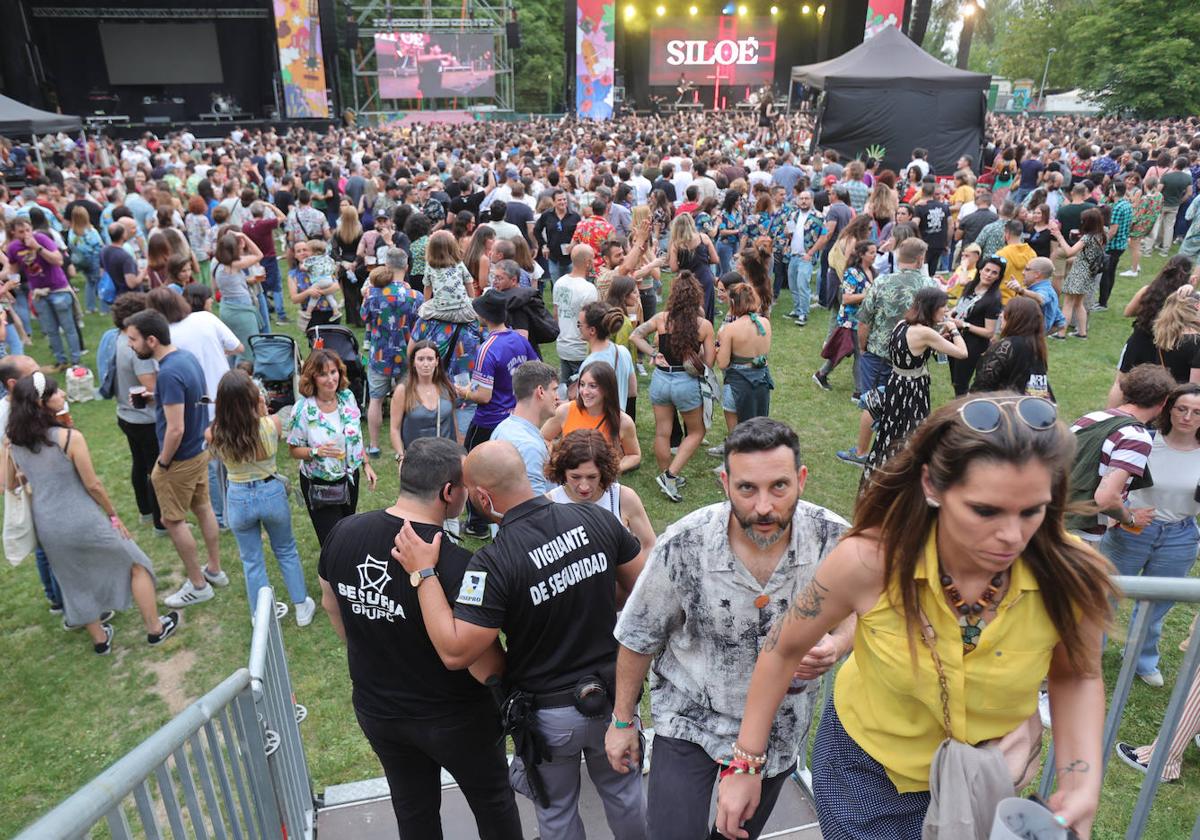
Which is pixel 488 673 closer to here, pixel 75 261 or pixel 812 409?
pixel 812 409

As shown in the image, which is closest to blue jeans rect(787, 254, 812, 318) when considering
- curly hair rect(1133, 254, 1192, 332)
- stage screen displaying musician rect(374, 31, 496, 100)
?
curly hair rect(1133, 254, 1192, 332)

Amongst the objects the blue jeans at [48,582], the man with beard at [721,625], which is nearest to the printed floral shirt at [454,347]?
the blue jeans at [48,582]

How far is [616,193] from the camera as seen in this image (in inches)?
434

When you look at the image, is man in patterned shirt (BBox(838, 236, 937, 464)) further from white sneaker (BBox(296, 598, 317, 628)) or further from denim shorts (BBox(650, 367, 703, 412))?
white sneaker (BBox(296, 598, 317, 628))

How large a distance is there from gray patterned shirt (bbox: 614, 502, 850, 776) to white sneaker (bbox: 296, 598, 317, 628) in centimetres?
322

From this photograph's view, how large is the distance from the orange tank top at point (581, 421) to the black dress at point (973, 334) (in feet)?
12.4

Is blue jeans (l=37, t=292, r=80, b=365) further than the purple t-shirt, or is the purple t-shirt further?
blue jeans (l=37, t=292, r=80, b=365)

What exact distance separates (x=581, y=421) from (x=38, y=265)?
24.2 ft

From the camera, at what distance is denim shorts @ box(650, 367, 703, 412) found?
5.98 meters

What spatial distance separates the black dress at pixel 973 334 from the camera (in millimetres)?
6798

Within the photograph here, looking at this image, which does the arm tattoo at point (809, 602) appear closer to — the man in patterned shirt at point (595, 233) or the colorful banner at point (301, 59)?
the man in patterned shirt at point (595, 233)

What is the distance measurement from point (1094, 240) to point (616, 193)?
19.9 feet

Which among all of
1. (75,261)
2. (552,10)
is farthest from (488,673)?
(552,10)

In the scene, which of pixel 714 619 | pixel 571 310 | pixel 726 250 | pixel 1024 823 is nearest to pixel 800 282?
pixel 726 250
